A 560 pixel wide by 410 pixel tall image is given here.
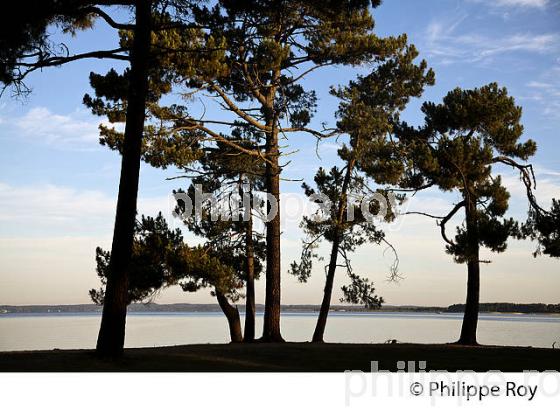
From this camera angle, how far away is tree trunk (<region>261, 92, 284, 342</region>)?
1764cm

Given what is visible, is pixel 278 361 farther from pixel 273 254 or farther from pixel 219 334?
pixel 219 334

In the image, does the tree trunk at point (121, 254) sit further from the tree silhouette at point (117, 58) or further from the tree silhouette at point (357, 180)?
the tree silhouette at point (357, 180)

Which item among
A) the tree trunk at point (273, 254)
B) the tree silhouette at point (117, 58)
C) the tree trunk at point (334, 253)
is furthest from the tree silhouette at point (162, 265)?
the tree silhouette at point (117, 58)

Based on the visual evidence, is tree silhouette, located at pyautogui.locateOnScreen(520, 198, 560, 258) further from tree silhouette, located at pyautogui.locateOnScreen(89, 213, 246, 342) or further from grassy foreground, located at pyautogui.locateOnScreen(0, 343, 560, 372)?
tree silhouette, located at pyautogui.locateOnScreen(89, 213, 246, 342)

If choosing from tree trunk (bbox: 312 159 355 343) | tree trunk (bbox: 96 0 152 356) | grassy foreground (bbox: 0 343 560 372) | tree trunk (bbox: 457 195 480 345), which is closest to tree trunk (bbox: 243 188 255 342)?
tree trunk (bbox: 312 159 355 343)

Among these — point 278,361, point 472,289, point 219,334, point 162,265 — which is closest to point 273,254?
point 162,265

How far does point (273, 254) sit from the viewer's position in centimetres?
1766

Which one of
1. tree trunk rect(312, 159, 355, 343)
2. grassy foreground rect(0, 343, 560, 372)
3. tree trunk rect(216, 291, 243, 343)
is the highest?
tree trunk rect(312, 159, 355, 343)

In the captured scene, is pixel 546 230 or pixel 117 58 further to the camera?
pixel 546 230

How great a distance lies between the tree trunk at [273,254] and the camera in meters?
17.6
